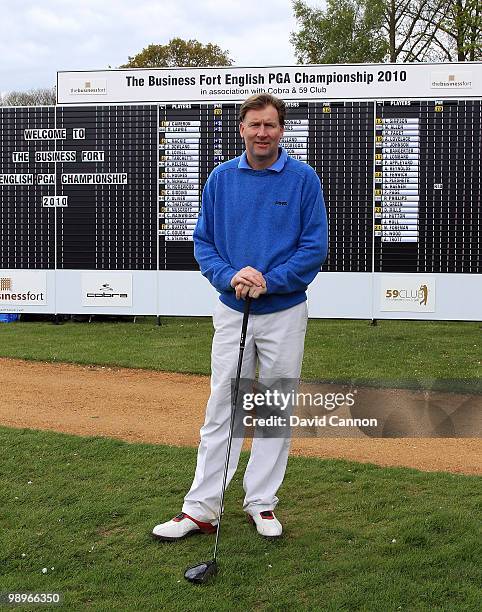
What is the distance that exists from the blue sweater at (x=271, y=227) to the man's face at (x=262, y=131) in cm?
10

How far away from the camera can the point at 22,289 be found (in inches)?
492

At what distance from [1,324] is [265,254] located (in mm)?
10362

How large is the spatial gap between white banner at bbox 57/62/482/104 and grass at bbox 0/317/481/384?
3.63 meters

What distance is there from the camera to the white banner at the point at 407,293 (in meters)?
11.6

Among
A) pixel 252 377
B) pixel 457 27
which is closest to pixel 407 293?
pixel 252 377

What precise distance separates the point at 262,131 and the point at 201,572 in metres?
2.19

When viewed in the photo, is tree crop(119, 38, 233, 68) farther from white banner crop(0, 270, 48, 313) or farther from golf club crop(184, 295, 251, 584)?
golf club crop(184, 295, 251, 584)

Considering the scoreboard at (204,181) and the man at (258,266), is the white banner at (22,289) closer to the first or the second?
the scoreboard at (204,181)

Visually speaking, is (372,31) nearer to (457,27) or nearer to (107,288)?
(457,27)

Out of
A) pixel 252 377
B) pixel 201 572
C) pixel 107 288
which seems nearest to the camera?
pixel 201 572

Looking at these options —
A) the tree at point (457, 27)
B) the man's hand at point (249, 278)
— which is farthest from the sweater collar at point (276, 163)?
the tree at point (457, 27)

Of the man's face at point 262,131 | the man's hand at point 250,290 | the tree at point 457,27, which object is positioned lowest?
the man's hand at point 250,290

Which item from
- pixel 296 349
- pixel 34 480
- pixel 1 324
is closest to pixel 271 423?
pixel 296 349

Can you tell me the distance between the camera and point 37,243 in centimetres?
1238
